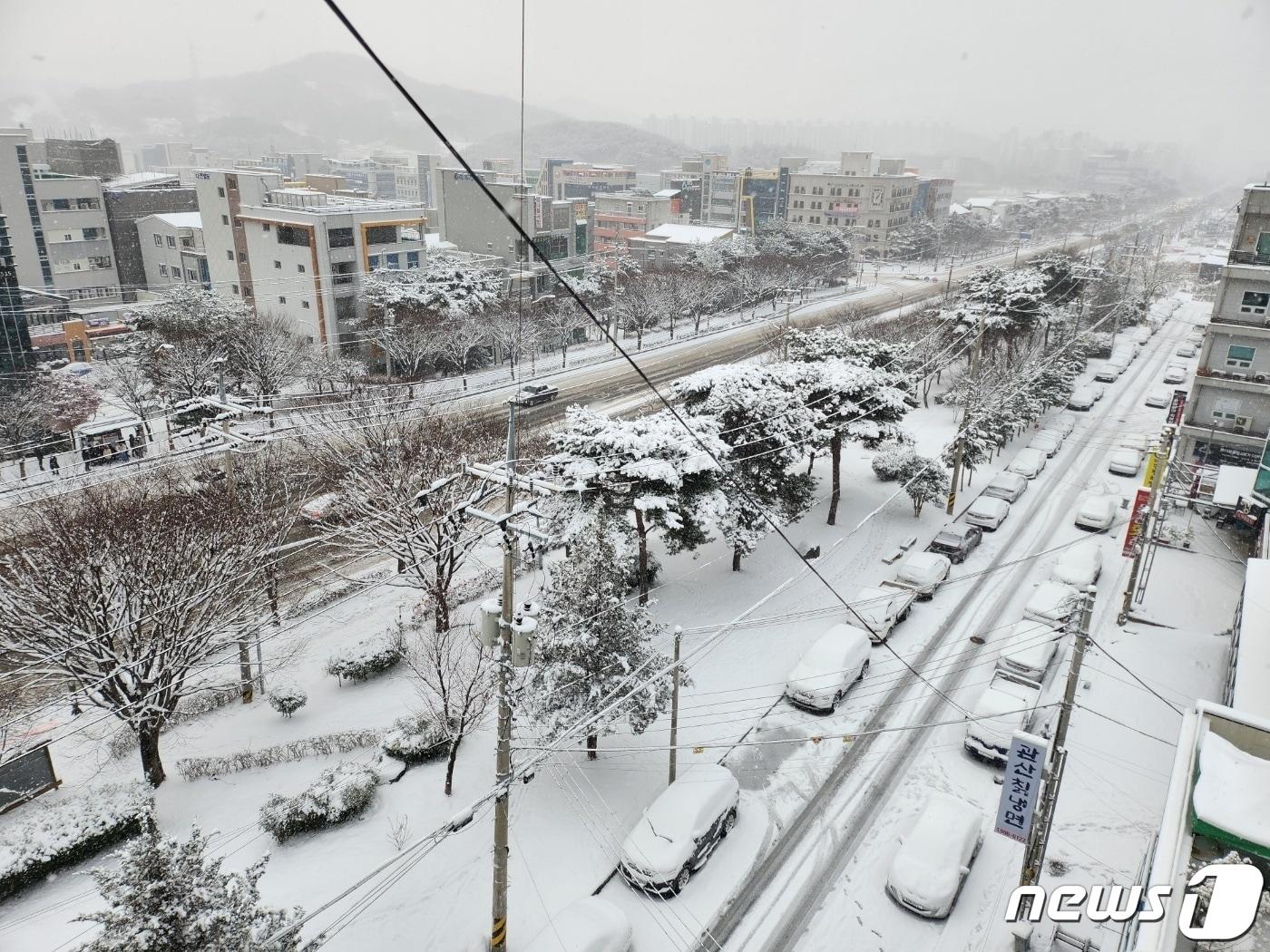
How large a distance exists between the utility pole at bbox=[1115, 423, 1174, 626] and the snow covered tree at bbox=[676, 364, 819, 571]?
7.57 metres

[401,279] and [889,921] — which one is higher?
[401,279]

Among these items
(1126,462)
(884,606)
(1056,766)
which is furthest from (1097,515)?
(1056,766)

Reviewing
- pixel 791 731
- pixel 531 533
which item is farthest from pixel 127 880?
pixel 791 731

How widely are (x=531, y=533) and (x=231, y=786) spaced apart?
836 centimetres

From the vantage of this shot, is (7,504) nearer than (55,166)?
Yes

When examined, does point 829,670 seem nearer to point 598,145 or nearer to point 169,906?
point 169,906

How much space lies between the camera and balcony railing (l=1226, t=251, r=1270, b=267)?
24.6m

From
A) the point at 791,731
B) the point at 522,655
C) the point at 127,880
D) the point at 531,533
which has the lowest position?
the point at 791,731

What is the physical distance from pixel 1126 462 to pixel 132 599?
31197 mm

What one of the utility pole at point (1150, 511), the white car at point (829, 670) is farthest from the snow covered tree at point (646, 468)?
the utility pole at point (1150, 511)

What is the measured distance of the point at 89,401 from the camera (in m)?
28.8

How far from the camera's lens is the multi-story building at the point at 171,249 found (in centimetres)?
5000

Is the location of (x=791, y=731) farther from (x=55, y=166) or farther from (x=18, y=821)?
(x=55, y=166)

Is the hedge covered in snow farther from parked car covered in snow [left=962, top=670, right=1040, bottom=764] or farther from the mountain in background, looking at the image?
the mountain in background
